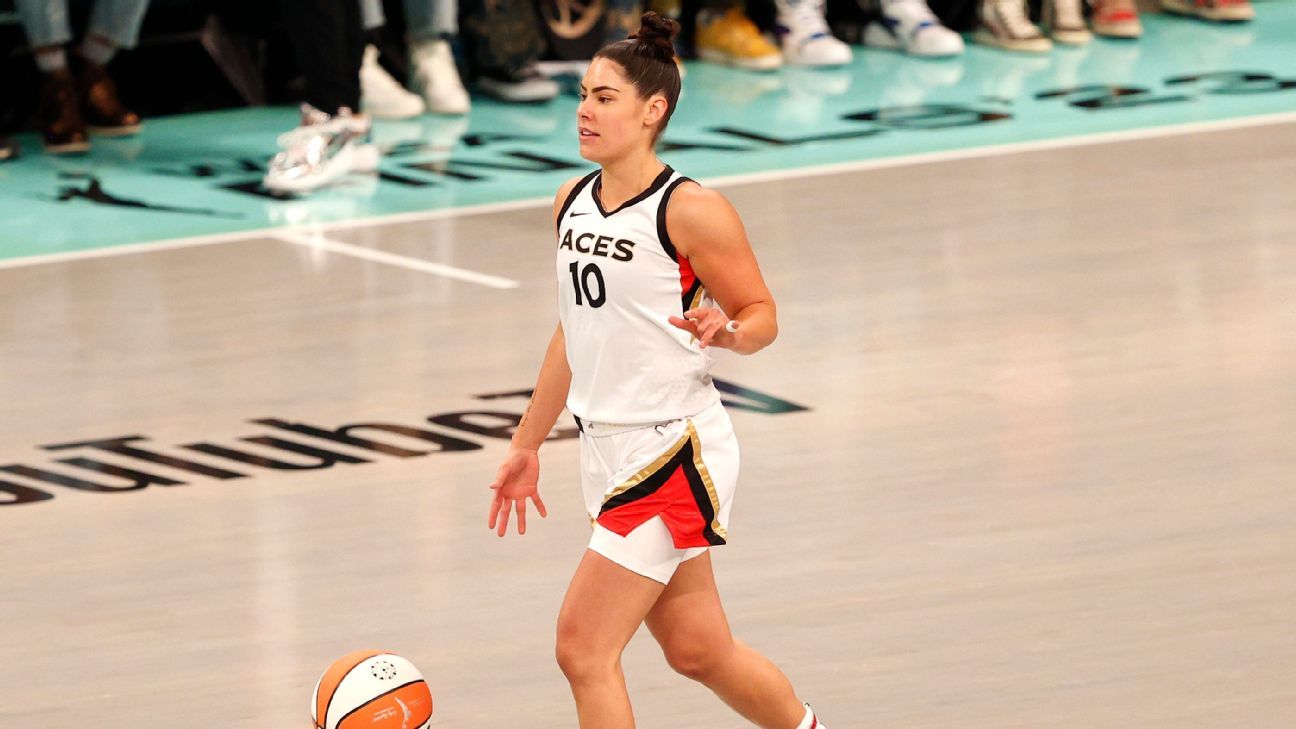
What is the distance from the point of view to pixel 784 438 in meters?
5.61

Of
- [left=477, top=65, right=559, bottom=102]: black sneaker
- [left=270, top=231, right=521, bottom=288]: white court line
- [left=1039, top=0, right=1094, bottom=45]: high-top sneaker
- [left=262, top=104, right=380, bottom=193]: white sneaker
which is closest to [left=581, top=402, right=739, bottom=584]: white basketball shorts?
[left=270, top=231, right=521, bottom=288]: white court line

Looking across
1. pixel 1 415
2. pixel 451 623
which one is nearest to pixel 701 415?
pixel 451 623

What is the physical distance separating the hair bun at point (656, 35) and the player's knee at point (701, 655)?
37.7 inches

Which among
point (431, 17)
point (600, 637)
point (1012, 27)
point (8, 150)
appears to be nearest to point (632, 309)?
point (600, 637)

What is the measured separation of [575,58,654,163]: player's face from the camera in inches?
131

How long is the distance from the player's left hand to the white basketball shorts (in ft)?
0.61

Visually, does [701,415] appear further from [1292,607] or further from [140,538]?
[140,538]

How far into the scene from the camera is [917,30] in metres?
11.4

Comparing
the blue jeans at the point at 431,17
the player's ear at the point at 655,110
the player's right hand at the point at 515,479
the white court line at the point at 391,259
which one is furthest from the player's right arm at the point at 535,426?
the blue jeans at the point at 431,17

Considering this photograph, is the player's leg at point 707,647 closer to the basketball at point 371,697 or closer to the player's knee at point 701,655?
the player's knee at point 701,655

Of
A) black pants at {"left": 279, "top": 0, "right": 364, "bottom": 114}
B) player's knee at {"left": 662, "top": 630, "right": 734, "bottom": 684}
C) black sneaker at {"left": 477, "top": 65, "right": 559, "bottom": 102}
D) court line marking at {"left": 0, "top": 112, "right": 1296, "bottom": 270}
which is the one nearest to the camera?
player's knee at {"left": 662, "top": 630, "right": 734, "bottom": 684}

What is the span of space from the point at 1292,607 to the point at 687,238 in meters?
1.75

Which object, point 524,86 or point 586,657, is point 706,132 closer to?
point 524,86

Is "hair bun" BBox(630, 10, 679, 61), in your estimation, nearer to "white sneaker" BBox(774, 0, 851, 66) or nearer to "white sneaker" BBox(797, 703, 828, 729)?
"white sneaker" BBox(797, 703, 828, 729)
